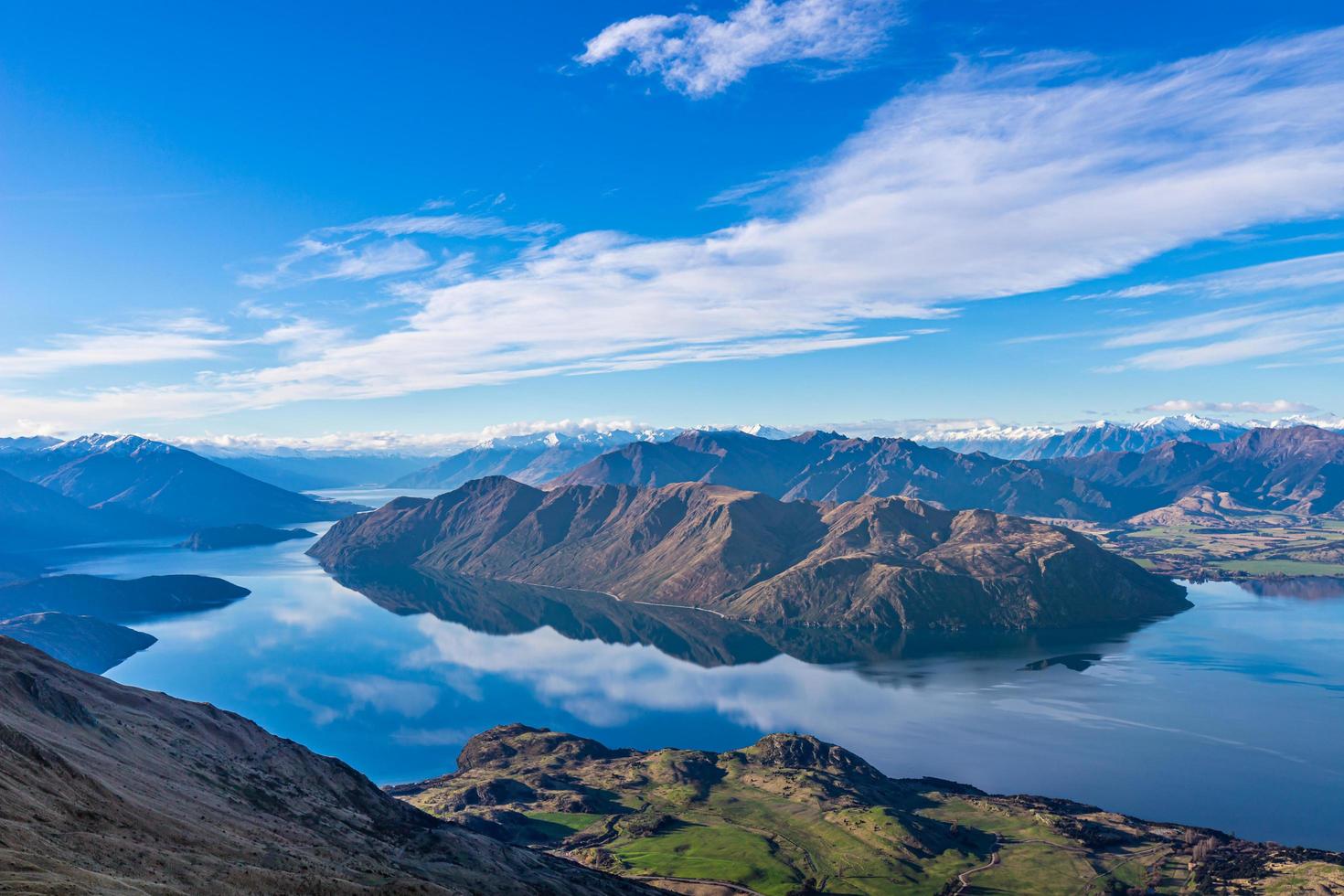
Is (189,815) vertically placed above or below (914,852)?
above

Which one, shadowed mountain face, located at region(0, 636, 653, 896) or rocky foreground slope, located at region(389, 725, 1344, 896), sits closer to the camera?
shadowed mountain face, located at region(0, 636, 653, 896)

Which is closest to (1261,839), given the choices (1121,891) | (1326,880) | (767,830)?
(1326,880)

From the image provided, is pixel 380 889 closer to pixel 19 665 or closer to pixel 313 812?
pixel 313 812

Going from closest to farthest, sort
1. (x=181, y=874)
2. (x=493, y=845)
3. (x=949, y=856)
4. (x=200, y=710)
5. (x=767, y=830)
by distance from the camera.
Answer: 1. (x=181, y=874)
2. (x=493, y=845)
3. (x=200, y=710)
4. (x=949, y=856)
5. (x=767, y=830)

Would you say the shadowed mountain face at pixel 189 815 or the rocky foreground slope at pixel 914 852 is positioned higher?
the shadowed mountain face at pixel 189 815

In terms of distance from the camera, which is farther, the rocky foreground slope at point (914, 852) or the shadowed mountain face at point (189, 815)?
the rocky foreground slope at point (914, 852)

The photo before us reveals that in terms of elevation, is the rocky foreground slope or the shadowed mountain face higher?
the shadowed mountain face

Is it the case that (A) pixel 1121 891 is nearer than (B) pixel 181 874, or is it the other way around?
(B) pixel 181 874

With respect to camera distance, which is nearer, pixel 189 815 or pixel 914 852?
pixel 189 815
